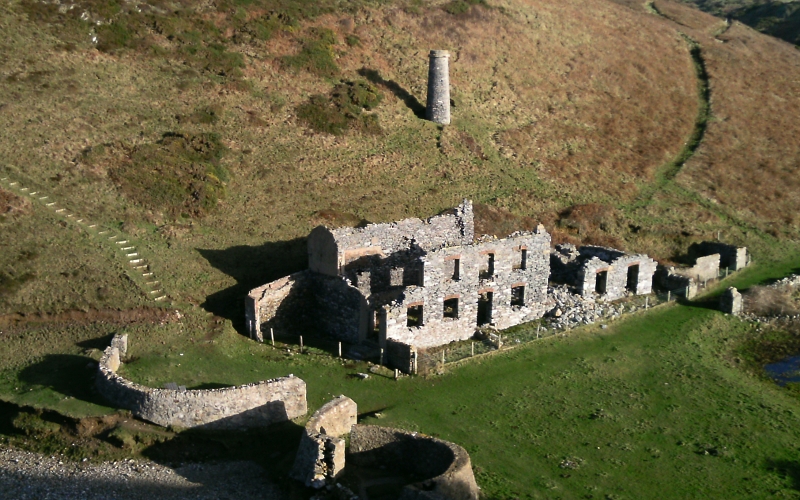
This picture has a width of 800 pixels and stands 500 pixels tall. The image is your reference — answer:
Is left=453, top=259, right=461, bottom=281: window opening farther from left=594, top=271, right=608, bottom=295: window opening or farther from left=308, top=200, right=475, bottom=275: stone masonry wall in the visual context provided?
left=594, top=271, right=608, bottom=295: window opening

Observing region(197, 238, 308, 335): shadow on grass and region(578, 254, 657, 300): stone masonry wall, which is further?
region(578, 254, 657, 300): stone masonry wall

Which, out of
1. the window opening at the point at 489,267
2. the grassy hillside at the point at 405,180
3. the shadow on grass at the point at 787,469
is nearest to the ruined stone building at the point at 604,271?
the grassy hillside at the point at 405,180

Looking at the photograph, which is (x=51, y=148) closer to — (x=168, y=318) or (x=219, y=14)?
(x=168, y=318)

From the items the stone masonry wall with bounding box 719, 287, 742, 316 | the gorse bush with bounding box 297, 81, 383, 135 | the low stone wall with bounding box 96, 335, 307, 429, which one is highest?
the gorse bush with bounding box 297, 81, 383, 135

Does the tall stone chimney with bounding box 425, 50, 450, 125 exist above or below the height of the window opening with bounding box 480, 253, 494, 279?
above

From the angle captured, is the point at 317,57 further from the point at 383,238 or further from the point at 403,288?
the point at 403,288

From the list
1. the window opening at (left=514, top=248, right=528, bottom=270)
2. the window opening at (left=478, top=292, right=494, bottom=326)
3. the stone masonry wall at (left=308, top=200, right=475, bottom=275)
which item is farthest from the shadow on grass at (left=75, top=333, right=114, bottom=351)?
the window opening at (left=514, top=248, right=528, bottom=270)

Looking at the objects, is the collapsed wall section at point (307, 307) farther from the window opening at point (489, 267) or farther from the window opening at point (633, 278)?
the window opening at point (633, 278)

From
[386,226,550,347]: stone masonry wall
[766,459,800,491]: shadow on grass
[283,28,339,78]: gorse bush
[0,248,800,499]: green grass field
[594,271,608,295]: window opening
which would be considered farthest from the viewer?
[283,28,339,78]: gorse bush
